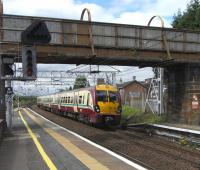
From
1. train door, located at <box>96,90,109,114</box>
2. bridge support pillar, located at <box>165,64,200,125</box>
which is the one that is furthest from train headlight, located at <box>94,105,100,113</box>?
bridge support pillar, located at <box>165,64,200,125</box>

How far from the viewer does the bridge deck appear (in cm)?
2719

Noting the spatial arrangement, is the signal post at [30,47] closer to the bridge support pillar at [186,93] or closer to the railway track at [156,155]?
the railway track at [156,155]

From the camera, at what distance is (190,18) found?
2002 inches

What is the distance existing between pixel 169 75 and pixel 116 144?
15.1 meters

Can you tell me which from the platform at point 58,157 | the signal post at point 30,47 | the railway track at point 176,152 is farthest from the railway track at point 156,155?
the signal post at point 30,47

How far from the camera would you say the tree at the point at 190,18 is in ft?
161

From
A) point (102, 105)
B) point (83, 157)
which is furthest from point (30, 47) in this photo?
point (102, 105)

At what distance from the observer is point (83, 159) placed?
1395cm

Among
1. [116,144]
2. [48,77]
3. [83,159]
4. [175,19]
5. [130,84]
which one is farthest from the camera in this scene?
[130,84]

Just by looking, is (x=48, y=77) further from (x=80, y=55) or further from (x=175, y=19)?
(x=80, y=55)

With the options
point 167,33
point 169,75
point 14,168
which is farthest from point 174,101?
point 14,168

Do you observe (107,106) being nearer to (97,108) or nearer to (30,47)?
(97,108)

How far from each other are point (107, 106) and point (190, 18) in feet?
77.4

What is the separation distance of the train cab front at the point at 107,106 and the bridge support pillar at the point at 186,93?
4.42 metres
